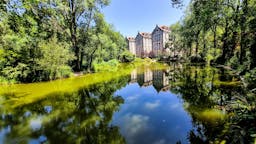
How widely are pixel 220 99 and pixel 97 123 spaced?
5.11 meters

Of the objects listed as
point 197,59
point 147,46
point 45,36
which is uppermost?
point 147,46

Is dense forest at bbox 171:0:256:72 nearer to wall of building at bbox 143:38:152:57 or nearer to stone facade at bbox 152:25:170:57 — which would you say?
stone facade at bbox 152:25:170:57

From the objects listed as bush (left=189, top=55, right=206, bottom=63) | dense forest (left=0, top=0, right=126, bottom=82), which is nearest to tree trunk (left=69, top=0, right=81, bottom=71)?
dense forest (left=0, top=0, right=126, bottom=82)

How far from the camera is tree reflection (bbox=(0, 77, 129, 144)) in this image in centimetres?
468

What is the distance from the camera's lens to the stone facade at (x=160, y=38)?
76.2m

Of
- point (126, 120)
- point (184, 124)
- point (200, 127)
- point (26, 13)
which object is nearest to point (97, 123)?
point (126, 120)

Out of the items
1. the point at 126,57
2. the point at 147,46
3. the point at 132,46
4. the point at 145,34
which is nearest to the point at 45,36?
the point at 126,57

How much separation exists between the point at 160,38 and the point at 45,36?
64.7 metres

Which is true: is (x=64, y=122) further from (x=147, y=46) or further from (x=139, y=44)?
(x=139, y=44)

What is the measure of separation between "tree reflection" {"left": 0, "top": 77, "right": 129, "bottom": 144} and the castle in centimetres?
6681

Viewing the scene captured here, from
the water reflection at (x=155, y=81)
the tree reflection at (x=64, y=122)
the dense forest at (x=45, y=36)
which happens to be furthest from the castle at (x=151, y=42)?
the tree reflection at (x=64, y=122)

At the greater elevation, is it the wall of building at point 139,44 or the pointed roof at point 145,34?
the pointed roof at point 145,34

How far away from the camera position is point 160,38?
78500 millimetres

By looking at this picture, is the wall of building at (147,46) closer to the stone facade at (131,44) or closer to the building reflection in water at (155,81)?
the stone facade at (131,44)
